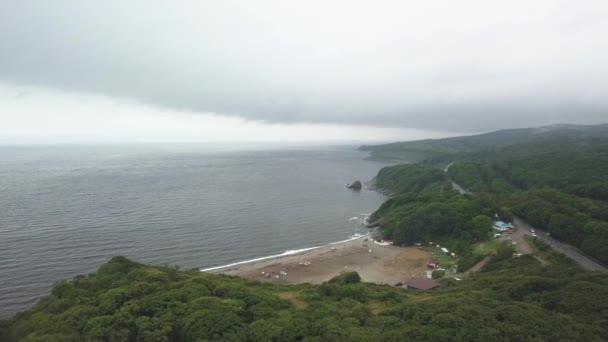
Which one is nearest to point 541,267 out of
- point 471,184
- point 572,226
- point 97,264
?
point 572,226

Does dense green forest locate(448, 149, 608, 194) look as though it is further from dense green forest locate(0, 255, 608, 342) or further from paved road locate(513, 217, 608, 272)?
dense green forest locate(0, 255, 608, 342)

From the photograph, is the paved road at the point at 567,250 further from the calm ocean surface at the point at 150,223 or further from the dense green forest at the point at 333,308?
the calm ocean surface at the point at 150,223

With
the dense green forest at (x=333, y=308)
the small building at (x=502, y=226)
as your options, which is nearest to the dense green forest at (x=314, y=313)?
the dense green forest at (x=333, y=308)

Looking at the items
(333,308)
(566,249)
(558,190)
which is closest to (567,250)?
(566,249)

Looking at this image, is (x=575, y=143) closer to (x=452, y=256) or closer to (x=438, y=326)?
(x=452, y=256)

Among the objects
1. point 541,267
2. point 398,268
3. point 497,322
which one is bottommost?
point 398,268
